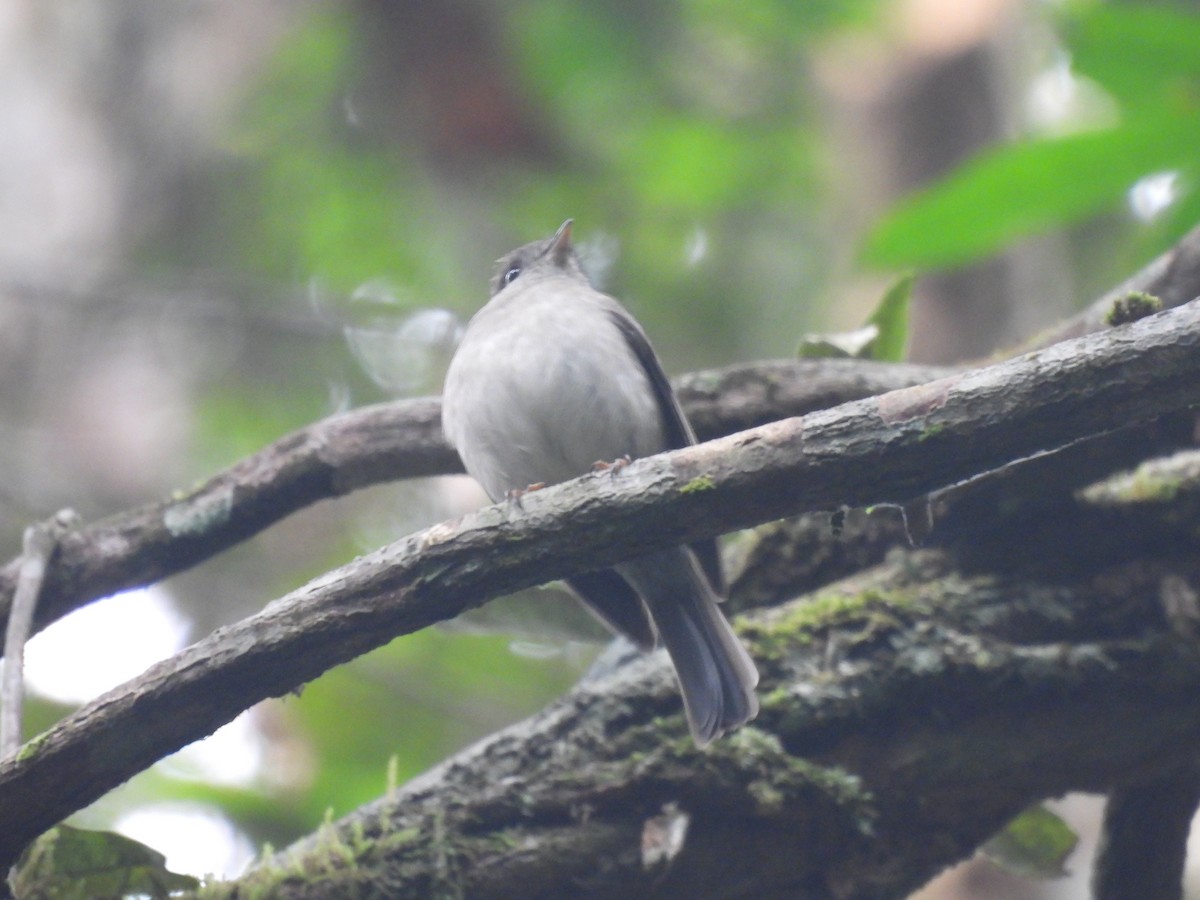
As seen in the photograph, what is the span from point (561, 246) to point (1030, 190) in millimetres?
2082

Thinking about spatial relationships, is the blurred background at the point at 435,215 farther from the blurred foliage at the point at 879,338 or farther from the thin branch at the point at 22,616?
the thin branch at the point at 22,616

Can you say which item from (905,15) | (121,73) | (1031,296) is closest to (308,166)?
(121,73)

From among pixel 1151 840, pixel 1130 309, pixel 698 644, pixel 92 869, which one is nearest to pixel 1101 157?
pixel 1130 309

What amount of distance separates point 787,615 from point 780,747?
52 centimetres

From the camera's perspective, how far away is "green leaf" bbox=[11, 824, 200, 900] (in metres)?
3.08

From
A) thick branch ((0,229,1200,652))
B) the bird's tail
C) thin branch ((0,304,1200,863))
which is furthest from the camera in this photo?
thick branch ((0,229,1200,652))

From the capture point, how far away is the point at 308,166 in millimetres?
10172

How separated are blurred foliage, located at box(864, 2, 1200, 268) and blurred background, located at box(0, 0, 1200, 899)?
1 cm

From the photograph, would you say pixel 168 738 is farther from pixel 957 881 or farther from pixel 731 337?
pixel 731 337

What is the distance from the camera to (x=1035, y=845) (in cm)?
382

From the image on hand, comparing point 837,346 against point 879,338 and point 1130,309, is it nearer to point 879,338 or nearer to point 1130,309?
point 879,338

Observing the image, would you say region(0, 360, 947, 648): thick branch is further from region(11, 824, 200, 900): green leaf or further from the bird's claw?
region(11, 824, 200, 900): green leaf

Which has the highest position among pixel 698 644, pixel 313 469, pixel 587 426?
pixel 587 426

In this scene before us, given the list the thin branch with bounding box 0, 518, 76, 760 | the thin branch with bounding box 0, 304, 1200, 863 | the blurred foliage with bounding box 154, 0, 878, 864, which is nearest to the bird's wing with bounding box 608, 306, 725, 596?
the thin branch with bounding box 0, 304, 1200, 863
